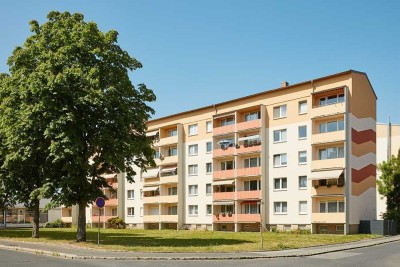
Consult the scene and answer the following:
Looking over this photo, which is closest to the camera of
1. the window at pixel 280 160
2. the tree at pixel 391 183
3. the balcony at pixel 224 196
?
the tree at pixel 391 183

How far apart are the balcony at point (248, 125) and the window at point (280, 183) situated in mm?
6368

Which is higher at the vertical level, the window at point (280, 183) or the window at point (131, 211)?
Answer: the window at point (280, 183)

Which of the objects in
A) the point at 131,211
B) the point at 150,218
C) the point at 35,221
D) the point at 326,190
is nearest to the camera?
the point at 35,221

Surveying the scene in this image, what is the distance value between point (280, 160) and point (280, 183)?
8.19ft

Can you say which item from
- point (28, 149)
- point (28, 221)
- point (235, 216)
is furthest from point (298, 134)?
point (28, 221)

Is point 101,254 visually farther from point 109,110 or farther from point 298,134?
point 298,134

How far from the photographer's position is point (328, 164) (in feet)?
157

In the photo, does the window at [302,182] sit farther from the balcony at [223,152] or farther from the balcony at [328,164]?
the balcony at [223,152]

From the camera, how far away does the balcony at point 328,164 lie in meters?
46.8

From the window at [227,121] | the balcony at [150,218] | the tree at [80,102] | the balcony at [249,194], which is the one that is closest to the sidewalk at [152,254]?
the tree at [80,102]

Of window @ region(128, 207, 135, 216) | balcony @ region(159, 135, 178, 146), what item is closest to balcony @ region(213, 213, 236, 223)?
balcony @ region(159, 135, 178, 146)

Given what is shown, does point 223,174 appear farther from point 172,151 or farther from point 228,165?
point 172,151

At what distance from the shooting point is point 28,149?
1302 inches

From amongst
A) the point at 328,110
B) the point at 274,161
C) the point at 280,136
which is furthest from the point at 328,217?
the point at 280,136
